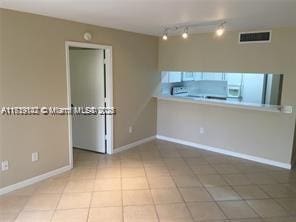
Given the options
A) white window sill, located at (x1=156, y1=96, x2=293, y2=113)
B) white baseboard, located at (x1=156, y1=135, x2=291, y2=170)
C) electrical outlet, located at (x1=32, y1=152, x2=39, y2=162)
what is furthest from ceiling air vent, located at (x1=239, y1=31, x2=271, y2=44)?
electrical outlet, located at (x1=32, y1=152, x2=39, y2=162)

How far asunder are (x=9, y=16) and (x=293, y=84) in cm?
402

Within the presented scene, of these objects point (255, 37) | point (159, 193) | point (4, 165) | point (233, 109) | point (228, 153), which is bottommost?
point (159, 193)

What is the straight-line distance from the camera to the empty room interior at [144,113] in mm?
2861

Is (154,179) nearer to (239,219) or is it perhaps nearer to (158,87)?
(239,219)

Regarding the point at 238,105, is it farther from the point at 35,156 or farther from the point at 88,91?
the point at 35,156

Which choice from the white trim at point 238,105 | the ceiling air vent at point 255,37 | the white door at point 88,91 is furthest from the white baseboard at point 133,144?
the ceiling air vent at point 255,37

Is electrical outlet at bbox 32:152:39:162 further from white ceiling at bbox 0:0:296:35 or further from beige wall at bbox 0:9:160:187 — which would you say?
white ceiling at bbox 0:0:296:35

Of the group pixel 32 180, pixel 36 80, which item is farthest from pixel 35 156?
pixel 36 80

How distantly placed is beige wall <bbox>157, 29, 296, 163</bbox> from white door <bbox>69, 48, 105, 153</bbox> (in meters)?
1.53

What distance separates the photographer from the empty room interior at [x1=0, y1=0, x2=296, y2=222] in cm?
286

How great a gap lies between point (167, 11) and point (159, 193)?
7.43ft

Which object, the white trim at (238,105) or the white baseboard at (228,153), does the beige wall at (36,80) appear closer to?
the white trim at (238,105)

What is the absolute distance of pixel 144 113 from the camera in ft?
17.3

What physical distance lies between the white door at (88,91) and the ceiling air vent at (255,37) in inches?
94.8
